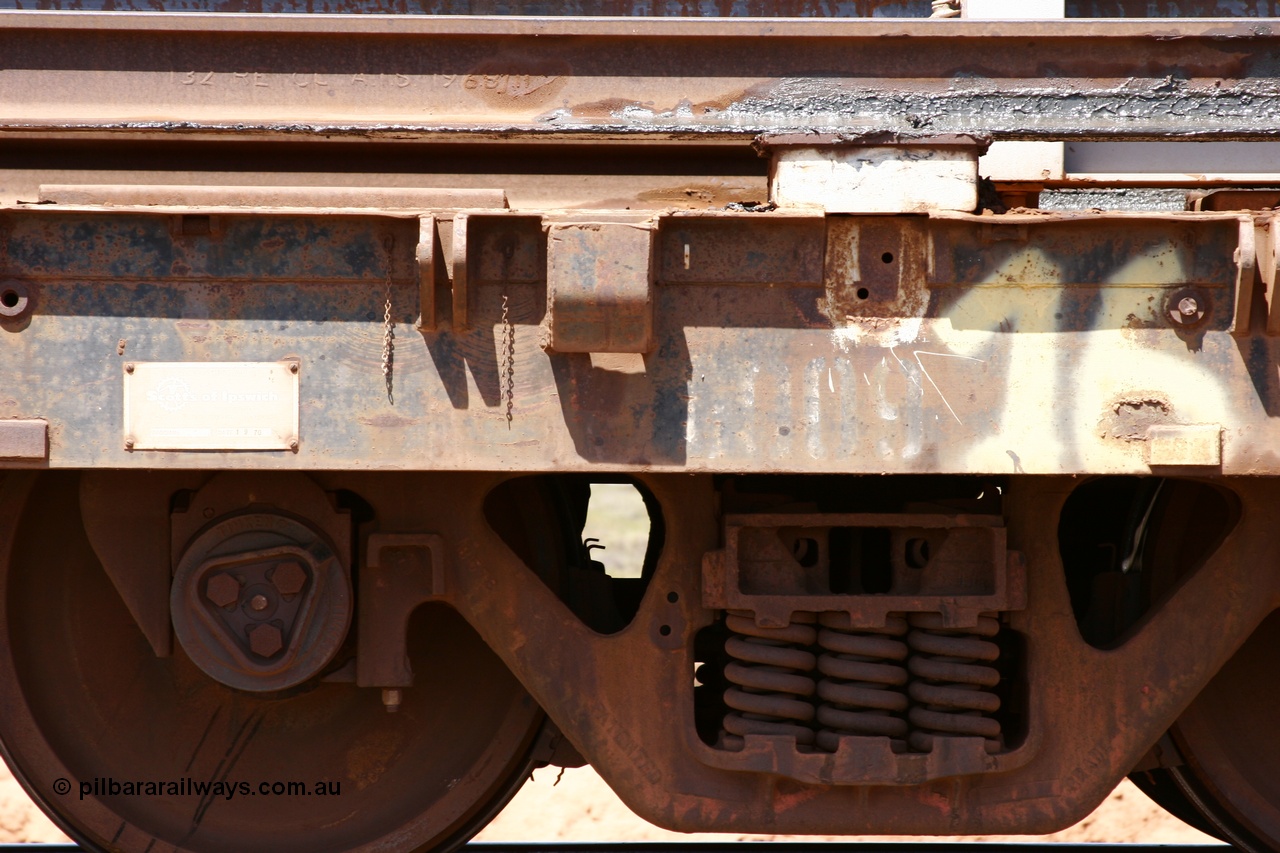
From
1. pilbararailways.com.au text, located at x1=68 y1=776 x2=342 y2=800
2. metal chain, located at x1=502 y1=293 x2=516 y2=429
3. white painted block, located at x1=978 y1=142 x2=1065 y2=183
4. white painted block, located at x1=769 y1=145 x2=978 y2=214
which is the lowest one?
pilbararailways.com.au text, located at x1=68 y1=776 x2=342 y2=800

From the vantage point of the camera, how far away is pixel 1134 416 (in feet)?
7.09

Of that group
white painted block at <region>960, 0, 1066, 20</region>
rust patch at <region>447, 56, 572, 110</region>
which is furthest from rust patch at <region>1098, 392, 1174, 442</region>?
rust patch at <region>447, 56, 572, 110</region>

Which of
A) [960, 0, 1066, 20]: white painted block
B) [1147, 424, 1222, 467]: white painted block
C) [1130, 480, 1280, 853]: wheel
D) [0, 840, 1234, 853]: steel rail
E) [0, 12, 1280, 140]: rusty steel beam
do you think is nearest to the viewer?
[1147, 424, 1222, 467]: white painted block

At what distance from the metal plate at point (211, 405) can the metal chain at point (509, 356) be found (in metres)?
0.38

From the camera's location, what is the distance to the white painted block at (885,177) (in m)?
2.23

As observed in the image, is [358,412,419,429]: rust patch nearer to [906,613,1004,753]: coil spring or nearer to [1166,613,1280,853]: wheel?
[906,613,1004,753]: coil spring

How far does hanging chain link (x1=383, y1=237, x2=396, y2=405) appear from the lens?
2.19m

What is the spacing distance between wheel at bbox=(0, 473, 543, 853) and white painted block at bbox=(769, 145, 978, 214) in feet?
4.56

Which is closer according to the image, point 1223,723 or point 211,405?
point 211,405

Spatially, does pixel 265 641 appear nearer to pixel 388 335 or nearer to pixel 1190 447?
pixel 388 335

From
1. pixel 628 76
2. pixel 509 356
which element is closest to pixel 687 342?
pixel 509 356

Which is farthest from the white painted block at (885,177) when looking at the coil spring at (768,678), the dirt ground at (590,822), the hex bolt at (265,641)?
the dirt ground at (590,822)

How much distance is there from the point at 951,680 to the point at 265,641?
146 cm

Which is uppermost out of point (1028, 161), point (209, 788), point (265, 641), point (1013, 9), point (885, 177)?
point (1013, 9)
